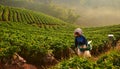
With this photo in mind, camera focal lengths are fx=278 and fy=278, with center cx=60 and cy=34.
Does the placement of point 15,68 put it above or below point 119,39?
above

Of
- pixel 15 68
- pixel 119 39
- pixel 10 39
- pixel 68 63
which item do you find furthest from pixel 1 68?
pixel 119 39

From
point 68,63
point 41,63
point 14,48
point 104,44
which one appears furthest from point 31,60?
point 104,44

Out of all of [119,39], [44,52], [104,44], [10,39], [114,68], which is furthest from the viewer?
[119,39]

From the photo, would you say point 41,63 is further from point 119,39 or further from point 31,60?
point 119,39

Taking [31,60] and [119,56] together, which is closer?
[119,56]

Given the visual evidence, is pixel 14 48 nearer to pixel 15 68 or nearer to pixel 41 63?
pixel 15 68

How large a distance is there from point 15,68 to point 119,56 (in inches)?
358

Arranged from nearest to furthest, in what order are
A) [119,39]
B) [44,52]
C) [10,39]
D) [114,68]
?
1. [114,68]
2. [44,52]
3. [10,39]
4. [119,39]

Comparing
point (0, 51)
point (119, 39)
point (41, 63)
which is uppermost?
point (0, 51)

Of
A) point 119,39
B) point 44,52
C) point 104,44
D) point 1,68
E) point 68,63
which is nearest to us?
point 68,63

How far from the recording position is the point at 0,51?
61.2 ft

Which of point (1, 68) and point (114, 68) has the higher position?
point (114, 68)

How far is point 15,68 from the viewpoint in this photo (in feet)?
61.4

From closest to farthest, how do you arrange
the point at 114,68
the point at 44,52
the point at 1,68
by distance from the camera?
1. the point at 114,68
2. the point at 1,68
3. the point at 44,52
